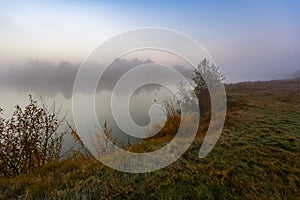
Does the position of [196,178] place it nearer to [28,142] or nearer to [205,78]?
[28,142]

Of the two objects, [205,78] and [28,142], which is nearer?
[28,142]

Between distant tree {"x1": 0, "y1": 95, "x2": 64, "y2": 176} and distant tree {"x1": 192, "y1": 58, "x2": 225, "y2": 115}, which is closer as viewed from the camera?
distant tree {"x1": 0, "y1": 95, "x2": 64, "y2": 176}

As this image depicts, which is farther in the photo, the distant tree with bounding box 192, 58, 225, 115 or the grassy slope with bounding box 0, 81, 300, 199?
the distant tree with bounding box 192, 58, 225, 115

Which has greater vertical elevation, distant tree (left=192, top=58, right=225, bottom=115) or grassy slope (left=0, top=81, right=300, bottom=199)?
distant tree (left=192, top=58, right=225, bottom=115)

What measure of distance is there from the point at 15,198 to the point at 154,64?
22.4 ft

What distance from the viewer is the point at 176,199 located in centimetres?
473

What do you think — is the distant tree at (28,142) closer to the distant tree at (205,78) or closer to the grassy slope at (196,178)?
the grassy slope at (196,178)

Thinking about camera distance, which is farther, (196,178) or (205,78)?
(205,78)

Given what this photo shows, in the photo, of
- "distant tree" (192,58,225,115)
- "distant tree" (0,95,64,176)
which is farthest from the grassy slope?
"distant tree" (192,58,225,115)

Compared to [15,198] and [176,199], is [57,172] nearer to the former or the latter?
[15,198]

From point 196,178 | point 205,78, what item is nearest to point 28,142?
point 196,178

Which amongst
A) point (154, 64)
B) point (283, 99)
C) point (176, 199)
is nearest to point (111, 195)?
point (176, 199)

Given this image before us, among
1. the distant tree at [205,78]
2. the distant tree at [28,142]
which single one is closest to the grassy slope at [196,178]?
the distant tree at [28,142]

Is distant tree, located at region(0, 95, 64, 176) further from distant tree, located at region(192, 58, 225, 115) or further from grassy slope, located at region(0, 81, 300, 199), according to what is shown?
distant tree, located at region(192, 58, 225, 115)
